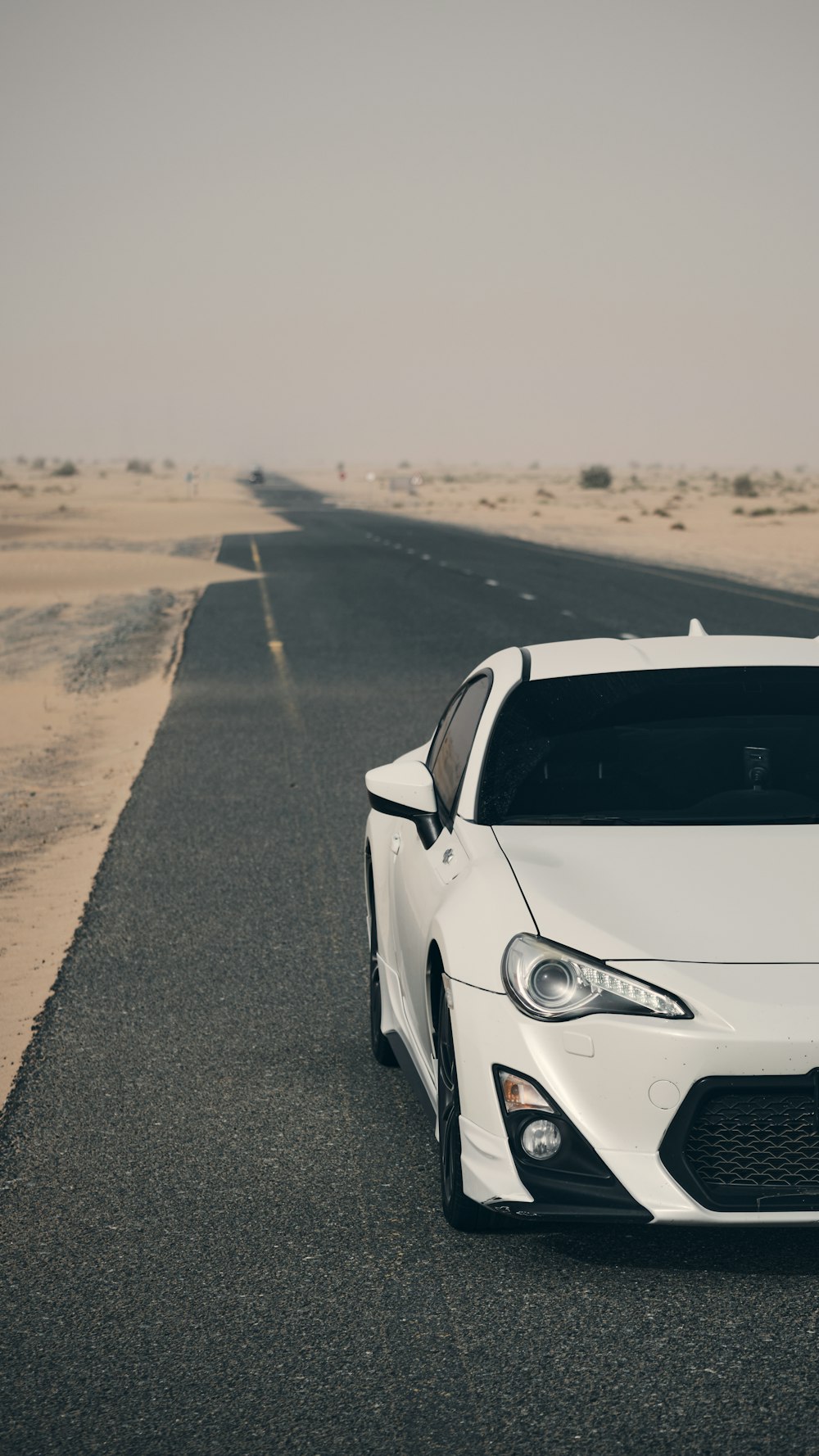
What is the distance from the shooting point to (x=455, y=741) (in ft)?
19.1

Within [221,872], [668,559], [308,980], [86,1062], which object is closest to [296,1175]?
[86,1062]

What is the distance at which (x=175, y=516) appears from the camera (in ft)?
258

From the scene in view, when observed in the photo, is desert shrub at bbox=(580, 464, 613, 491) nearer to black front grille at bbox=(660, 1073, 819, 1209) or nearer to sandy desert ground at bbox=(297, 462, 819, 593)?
sandy desert ground at bbox=(297, 462, 819, 593)

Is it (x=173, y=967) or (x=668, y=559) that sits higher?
(x=173, y=967)

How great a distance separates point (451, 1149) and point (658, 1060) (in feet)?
2.56

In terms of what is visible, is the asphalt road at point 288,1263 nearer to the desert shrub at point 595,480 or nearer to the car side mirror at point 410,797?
the car side mirror at point 410,797

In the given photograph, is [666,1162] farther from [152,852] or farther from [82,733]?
[82,733]

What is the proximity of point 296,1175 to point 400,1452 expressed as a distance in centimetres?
162

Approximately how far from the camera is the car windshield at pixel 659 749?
513 centimetres

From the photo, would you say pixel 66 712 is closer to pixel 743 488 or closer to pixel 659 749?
pixel 659 749

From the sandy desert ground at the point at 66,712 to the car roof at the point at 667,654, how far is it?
7.94 feet

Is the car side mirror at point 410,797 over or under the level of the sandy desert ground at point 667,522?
over

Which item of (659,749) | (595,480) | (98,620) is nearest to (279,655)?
(98,620)

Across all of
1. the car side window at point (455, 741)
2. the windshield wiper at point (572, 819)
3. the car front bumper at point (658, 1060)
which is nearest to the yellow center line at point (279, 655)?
the car side window at point (455, 741)
